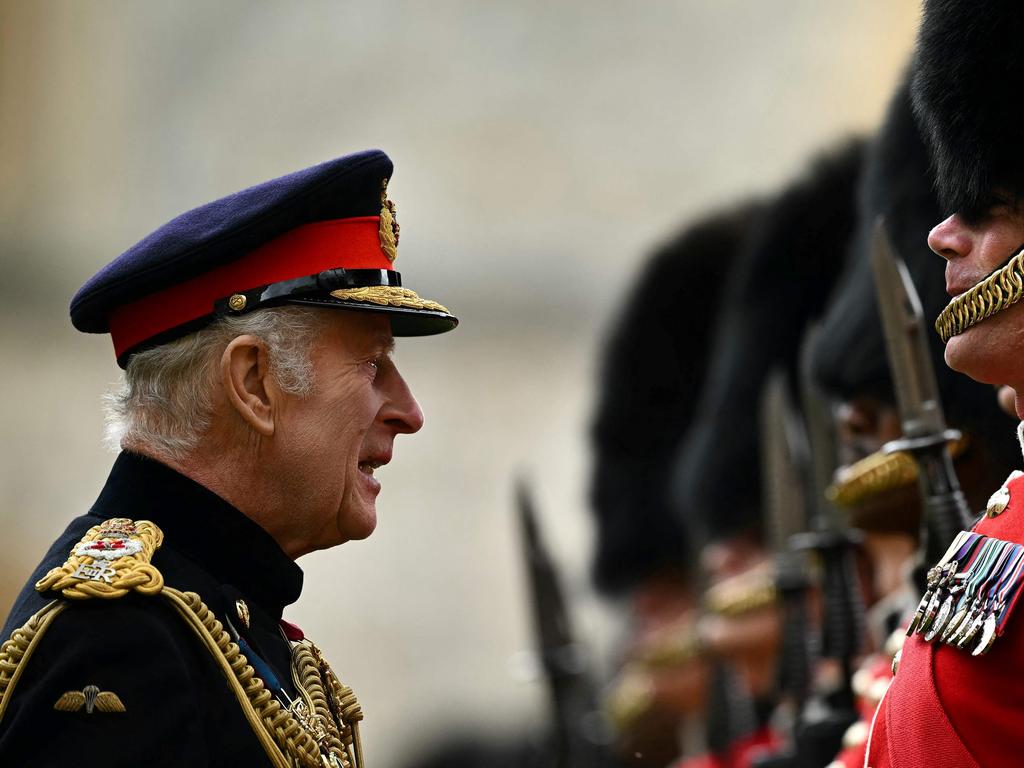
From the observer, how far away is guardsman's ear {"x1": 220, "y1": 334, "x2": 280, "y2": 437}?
2273 mm

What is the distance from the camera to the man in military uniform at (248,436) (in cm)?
208

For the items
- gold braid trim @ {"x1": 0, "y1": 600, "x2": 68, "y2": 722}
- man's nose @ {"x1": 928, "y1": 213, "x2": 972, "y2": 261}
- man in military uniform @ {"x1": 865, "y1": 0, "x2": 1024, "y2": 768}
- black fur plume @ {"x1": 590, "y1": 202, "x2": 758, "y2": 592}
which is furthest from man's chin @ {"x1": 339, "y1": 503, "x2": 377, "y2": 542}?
black fur plume @ {"x1": 590, "y1": 202, "x2": 758, "y2": 592}

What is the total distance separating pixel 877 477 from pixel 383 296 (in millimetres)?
1093

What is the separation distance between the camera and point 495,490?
1196cm

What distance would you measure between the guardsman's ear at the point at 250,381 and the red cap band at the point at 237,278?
0.07m

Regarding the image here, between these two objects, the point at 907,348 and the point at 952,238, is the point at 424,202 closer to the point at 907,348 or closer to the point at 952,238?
the point at 907,348

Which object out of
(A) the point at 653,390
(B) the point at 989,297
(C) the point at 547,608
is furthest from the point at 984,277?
(A) the point at 653,390

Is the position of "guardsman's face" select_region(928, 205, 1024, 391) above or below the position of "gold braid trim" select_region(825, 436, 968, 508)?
above

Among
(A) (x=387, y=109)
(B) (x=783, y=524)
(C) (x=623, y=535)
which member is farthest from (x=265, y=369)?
(A) (x=387, y=109)

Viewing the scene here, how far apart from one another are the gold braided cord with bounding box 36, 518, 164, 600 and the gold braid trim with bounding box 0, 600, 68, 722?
0.08ft

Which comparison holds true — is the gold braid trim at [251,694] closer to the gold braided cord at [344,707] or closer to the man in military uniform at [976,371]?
the gold braided cord at [344,707]

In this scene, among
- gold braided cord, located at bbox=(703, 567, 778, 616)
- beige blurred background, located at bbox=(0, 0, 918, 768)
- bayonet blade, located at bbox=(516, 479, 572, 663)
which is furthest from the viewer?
beige blurred background, located at bbox=(0, 0, 918, 768)

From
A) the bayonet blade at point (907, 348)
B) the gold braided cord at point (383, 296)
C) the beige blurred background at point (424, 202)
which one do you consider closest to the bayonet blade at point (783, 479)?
the bayonet blade at point (907, 348)

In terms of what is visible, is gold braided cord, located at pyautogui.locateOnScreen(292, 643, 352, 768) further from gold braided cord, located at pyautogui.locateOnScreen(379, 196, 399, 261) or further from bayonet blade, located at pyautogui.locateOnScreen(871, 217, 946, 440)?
bayonet blade, located at pyautogui.locateOnScreen(871, 217, 946, 440)
